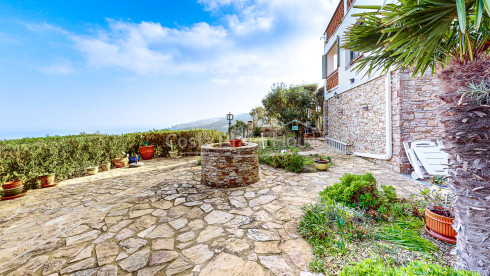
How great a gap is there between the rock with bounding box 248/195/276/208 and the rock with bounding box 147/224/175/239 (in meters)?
1.59

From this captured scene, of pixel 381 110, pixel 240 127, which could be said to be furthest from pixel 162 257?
pixel 240 127

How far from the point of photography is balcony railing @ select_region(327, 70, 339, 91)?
423 inches

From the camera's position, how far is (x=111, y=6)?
863 centimetres

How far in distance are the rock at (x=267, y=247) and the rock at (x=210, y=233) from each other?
0.65 m

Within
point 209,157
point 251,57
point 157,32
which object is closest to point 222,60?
point 251,57

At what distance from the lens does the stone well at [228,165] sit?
475cm

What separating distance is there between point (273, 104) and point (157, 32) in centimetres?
886

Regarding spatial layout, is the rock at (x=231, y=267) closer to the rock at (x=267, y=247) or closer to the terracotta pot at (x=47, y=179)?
the rock at (x=267, y=247)

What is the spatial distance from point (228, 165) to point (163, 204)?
176cm

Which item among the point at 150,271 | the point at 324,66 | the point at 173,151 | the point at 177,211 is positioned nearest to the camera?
the point at 150,271

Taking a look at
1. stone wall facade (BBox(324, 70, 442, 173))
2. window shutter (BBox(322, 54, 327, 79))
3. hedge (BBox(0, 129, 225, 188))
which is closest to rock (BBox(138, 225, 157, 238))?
hedge (BBox(0, 129, 225, 188))

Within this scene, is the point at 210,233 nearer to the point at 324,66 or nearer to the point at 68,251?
the point at 68,251

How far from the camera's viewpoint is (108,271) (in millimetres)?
2094

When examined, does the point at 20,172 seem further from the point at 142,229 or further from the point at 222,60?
the point at 222,60
